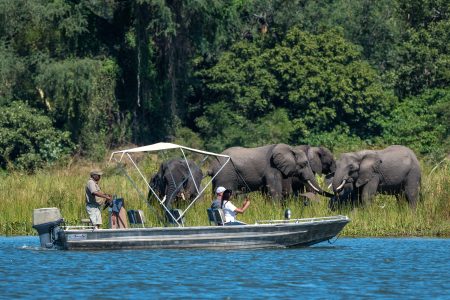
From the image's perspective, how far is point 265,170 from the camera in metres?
40.7

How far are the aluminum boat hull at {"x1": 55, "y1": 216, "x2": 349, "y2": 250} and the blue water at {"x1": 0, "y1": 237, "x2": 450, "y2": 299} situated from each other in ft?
0.60

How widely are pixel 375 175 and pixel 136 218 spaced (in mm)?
9441

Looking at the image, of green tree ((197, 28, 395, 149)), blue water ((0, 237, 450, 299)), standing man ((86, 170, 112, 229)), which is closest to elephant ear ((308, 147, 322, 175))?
blue water ((0, 237, 450, 299))

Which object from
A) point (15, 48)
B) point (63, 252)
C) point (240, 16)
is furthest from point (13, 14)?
point (63, 252)

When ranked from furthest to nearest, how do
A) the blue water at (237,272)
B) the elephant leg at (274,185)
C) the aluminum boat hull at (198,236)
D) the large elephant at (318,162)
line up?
the large elephant at (318,162), the elephant leg at (274,185), the aluminum boat hull at (198,236), the blue water at (237,272)

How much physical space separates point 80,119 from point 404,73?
13.3 meters

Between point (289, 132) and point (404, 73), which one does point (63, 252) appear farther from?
point (404, 73)

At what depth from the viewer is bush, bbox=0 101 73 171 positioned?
51.3 meters

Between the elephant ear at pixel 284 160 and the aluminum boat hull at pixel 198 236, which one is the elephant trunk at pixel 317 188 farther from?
the aluminum boat hull at pixel 198 236

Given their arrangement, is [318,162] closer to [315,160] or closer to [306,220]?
[315,160]

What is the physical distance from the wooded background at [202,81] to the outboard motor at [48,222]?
20482 mm

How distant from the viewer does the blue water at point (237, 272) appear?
2334 centimetres

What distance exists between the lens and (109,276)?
25734mm

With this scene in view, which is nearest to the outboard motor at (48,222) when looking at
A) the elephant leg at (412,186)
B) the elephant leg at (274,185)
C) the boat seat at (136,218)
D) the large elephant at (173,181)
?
the boat seat at (136,218)
